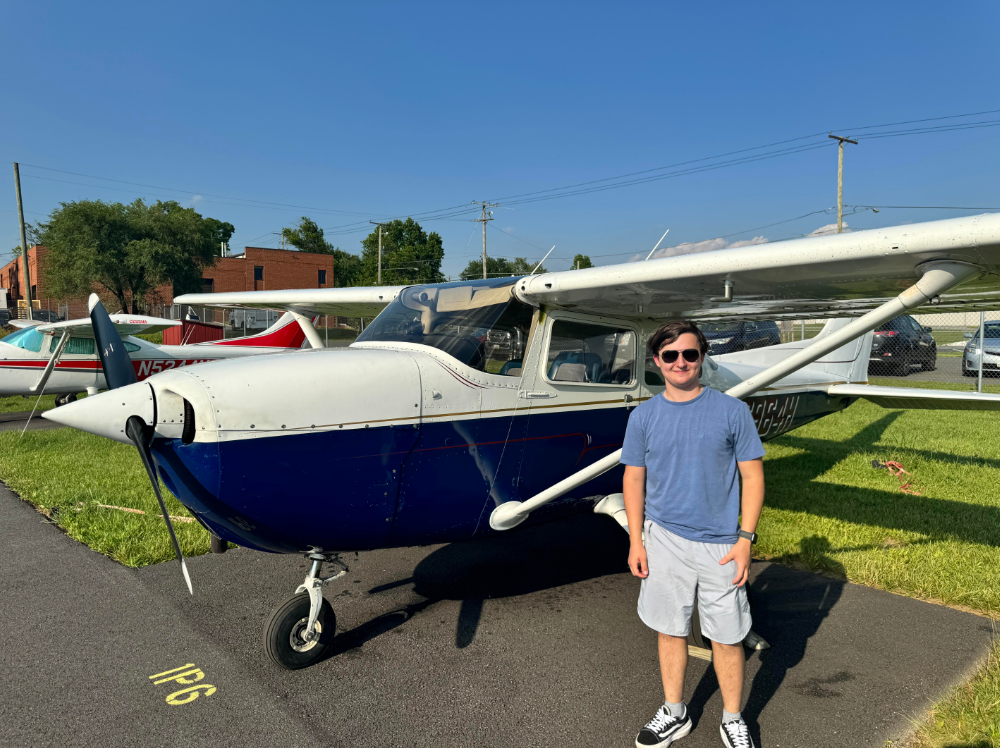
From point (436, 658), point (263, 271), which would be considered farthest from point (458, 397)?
point (263, 271)

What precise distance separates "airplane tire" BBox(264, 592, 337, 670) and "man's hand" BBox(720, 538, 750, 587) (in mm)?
2073

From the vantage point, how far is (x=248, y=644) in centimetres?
326

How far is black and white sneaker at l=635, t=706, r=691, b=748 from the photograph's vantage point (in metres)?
2.36

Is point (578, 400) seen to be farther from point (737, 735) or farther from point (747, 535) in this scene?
point (737, 735)

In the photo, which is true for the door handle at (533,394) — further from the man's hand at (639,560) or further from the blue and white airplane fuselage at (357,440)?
the man's hand at (639,560)

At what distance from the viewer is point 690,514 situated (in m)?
2.24

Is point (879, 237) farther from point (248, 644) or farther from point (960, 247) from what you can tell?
point (248, 644)

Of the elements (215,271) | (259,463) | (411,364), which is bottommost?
(259,463)

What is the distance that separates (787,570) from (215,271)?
54398 mm

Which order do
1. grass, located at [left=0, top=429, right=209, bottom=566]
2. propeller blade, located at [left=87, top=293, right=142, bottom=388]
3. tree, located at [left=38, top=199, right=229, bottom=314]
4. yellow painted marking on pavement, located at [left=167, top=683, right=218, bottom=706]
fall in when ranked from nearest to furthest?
yellow painted marking on pavement, located at [left=167, top=683, right=218, bottom=706], propeller blade, located at [left=87, top=293, right=142, bottom=388], grass, located at [left=0, top=429, right=209, bottom=566], tree, located at [left=38, top=199, right=229, bottom=314]

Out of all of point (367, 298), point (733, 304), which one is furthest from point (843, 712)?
point (367, 298)

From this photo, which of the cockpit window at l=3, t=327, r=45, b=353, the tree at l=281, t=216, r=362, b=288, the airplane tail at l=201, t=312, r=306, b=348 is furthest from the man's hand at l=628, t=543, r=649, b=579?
the tree at l=281, t=216, r=362, b=288

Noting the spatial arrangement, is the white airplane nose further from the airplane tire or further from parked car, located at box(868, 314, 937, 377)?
parked car, located at box(868, 314, 937, 377)

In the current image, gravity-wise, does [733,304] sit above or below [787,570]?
A: above
